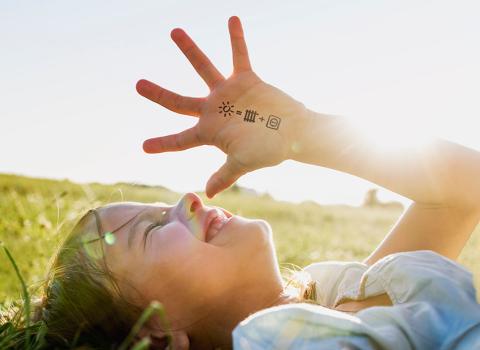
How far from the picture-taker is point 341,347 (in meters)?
1.75

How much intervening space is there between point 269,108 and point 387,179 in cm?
72

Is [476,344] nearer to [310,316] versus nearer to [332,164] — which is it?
[310,316]

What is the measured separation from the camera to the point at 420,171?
114 inches

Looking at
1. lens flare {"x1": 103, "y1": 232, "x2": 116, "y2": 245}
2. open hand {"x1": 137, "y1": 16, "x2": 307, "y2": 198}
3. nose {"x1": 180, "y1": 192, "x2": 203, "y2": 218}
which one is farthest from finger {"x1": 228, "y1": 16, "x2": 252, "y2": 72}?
lens flare {"x1": 103, "y1": 232, "x2": 116, "y2": 245}

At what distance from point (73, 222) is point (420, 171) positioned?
7.01 ft

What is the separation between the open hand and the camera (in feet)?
8.84

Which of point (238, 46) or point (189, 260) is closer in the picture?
point (189, 260)

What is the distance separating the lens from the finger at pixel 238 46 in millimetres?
2725

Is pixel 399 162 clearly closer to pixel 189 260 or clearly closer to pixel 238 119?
pixel 238 119

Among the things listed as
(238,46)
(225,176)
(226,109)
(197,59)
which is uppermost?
(238,46)

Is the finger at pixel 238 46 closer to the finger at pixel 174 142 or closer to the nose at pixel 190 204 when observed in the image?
the finger at pixel 174 142

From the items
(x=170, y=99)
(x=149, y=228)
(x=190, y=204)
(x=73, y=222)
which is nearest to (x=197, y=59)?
(x=170, y=99)

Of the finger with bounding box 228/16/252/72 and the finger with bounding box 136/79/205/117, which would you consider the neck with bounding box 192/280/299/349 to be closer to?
the finger with bounding box 136/79/205/117

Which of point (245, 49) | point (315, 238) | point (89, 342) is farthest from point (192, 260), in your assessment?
point (315, 238)
